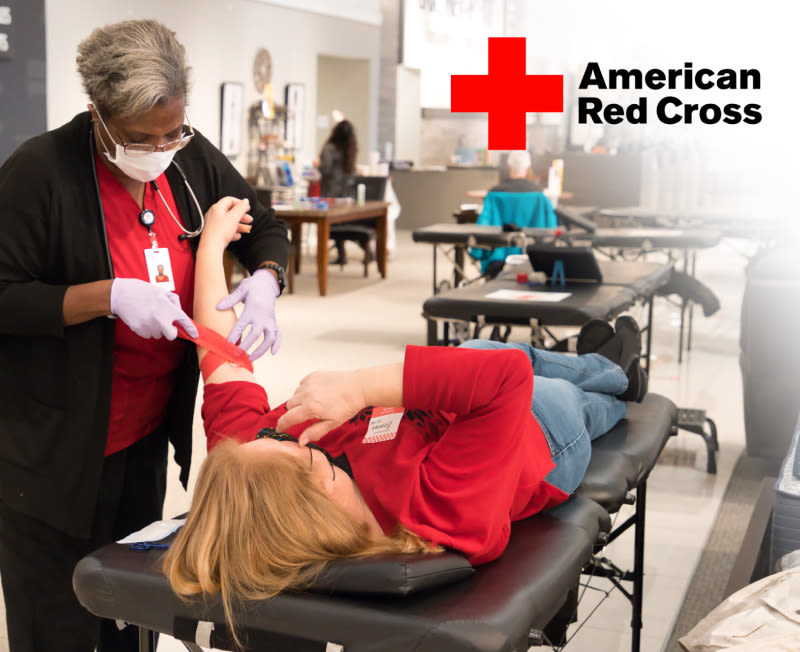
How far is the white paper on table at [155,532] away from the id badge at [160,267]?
34cm

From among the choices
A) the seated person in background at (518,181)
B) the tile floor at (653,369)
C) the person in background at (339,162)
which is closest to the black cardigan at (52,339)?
the tile floor at (653,369)

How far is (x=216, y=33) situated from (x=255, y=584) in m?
7.28

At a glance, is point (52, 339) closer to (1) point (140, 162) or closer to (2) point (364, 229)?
(1) point (140, 162)

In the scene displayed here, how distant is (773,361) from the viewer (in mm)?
3195

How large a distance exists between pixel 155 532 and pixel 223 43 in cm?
715

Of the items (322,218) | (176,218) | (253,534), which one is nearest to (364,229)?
(322,218)

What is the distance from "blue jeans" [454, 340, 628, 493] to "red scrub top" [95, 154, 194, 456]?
2.08 ft

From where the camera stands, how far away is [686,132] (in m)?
11.0

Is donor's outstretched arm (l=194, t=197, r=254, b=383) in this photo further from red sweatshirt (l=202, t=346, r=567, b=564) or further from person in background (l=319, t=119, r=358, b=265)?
person in background (l=319, t=119, r=358, b=265)

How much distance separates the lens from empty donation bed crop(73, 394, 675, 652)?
1.06m

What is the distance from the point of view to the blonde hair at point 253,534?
113 centimetres

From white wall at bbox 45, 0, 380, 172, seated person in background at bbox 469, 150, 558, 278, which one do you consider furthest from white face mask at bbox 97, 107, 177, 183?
white wall at bbox 45, 0, 380, 172

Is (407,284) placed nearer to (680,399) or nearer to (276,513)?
(680,399)

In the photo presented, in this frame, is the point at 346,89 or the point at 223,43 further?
the point at 346,89
